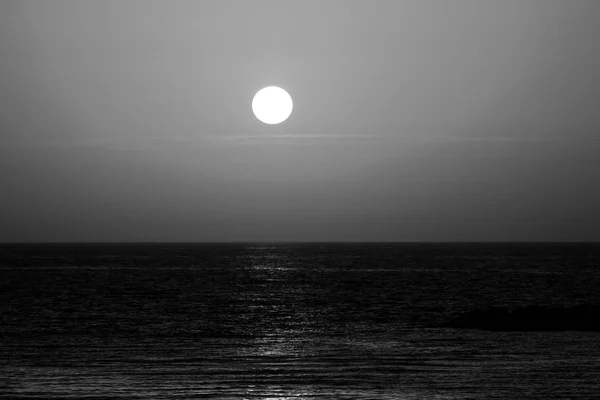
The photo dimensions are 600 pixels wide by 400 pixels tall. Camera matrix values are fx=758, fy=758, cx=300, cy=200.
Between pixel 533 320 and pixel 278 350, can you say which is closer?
pixel 278 350

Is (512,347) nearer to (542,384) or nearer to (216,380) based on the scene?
(542,384)

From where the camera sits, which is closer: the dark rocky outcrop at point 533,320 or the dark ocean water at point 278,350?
the dark ocean water at point 278,350

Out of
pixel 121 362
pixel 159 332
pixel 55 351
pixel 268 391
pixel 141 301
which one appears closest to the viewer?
pixel 268 391

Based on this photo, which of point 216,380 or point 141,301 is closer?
point 216,380

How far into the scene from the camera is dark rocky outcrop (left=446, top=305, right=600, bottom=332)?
181 ft

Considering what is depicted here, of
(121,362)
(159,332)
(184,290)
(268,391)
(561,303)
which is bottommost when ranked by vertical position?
(268,391)

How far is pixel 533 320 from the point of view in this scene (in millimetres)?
57531

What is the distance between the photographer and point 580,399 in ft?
100

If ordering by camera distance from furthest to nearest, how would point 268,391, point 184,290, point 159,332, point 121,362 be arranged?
1. point 184,290
2. point 159,332
3. point 121,362
4. point 268,391

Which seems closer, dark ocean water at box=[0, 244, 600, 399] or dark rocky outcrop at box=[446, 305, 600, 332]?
dark ocean water at box=[0, 244, 600, 399]

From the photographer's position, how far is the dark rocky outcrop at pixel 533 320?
5509cm

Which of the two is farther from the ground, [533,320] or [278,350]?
[533,320]

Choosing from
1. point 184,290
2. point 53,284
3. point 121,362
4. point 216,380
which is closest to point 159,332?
point 121,362

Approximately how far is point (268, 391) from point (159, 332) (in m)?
24.9
